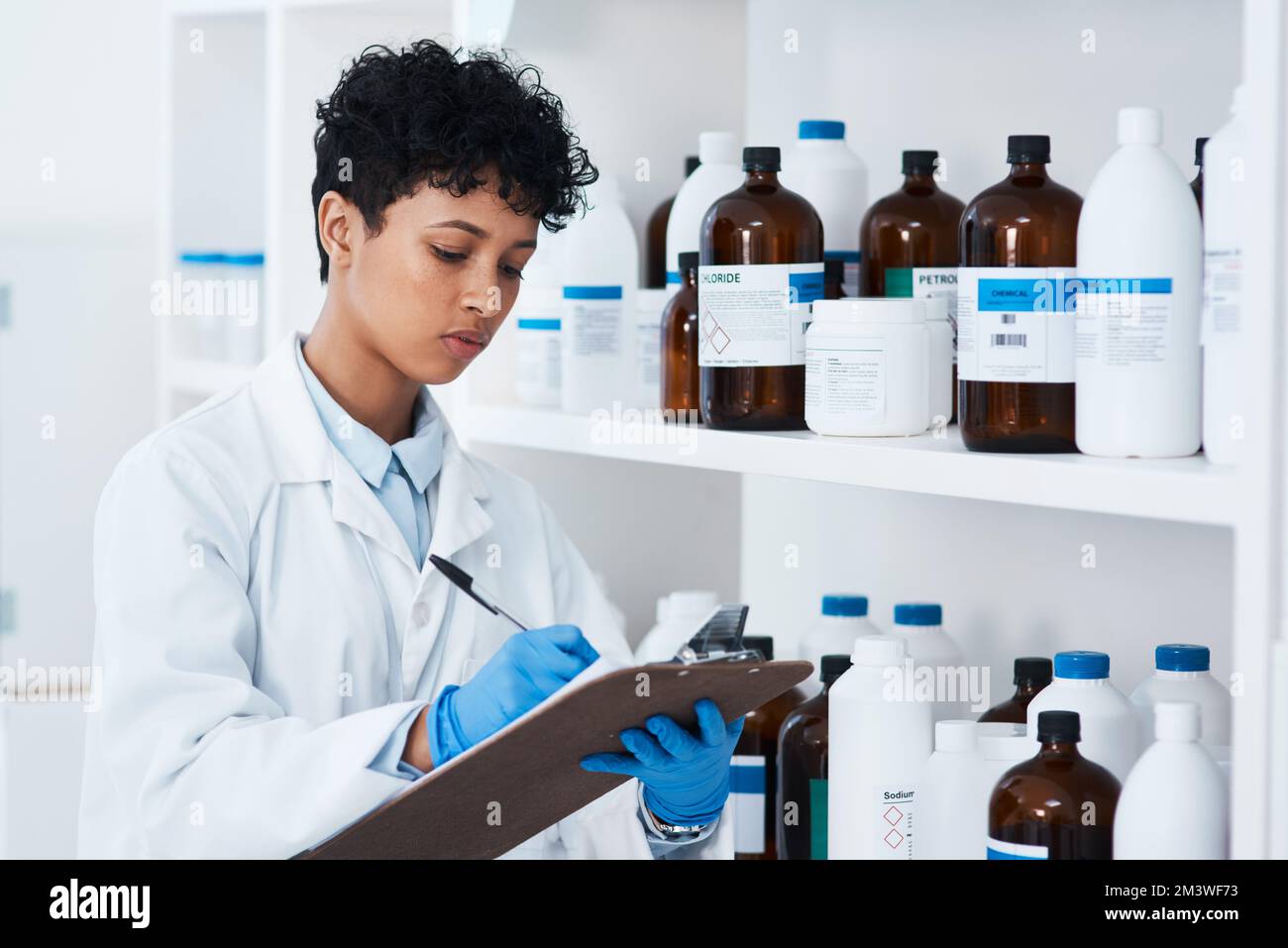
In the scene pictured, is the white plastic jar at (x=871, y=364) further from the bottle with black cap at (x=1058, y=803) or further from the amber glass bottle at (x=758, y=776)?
the amber glass bottle at (x=758, y=776)

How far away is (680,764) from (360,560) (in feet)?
1.18

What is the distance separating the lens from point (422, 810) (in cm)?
115

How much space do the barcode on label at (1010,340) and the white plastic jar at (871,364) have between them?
118 mm

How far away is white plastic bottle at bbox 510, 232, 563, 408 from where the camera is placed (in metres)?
1.69

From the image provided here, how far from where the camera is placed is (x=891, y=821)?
130 centimetres

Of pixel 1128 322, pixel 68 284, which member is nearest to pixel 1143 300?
pixel 1128 322

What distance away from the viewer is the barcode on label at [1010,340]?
3.68 ft

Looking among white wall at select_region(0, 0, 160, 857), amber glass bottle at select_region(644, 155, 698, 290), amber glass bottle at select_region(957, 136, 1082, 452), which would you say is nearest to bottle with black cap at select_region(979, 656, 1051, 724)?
amber glass bottle at select_region(957, 136, 1082, 452)

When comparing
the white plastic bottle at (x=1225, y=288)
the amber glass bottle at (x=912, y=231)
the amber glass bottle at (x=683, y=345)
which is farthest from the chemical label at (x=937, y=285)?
the white plastic bottle at (x=1225, y=288)

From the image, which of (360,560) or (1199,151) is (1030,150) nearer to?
(1199,151)

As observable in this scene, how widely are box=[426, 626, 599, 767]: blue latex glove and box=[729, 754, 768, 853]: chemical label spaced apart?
40 centimetres

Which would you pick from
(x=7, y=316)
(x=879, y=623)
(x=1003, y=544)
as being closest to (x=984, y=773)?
(x=1003, y=544)

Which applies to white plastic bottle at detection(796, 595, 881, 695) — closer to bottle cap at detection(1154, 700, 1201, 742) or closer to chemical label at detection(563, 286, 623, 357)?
chemical label at detection(563, 286, 623, 357)
